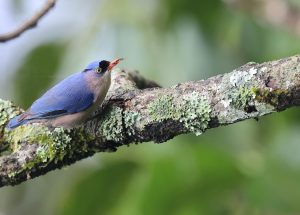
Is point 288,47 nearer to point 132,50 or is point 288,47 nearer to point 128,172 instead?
point 132,50

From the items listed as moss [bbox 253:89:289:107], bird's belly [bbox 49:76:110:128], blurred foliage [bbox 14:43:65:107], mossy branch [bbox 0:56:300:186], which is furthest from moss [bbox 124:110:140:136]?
blurred foliage [bbox 14:43:65:107]

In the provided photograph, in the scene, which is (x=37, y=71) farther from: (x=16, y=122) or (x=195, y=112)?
(x=195, y=112)

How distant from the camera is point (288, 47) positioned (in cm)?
195

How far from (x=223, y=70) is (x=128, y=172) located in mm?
434

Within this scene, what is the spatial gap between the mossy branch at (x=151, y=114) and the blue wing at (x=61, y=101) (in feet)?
0.12

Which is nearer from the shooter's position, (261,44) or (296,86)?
(296,86)

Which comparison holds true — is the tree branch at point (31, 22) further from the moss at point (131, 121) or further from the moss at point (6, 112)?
the moss at point (131, 121)

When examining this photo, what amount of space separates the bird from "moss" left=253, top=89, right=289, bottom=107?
0.37m

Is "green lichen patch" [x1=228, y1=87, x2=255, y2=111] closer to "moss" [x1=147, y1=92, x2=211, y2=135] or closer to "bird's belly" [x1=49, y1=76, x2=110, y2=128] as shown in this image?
"moss" [x1=147, y1=92, x2=211, y2=135]

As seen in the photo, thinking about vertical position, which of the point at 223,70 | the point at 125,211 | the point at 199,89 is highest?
the point at 199,89

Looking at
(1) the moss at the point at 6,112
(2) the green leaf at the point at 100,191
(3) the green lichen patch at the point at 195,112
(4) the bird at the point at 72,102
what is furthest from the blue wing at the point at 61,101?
(2) the green leaf at the point at 100,191

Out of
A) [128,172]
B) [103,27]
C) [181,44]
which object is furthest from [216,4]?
[128,172]

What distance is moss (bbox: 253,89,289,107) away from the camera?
0.95m

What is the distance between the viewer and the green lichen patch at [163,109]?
1.08 meters
